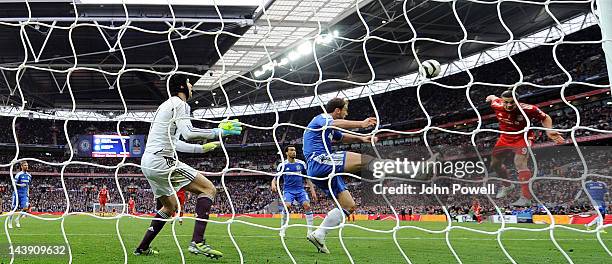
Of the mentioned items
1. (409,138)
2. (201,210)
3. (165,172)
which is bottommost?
(201,210)

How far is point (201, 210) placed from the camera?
4.35 meters

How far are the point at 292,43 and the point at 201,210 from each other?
33.1 ft

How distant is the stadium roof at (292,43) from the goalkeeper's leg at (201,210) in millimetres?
7186

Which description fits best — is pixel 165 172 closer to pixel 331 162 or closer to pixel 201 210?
pixel 201 210

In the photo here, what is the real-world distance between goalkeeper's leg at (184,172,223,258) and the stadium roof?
7.19 m

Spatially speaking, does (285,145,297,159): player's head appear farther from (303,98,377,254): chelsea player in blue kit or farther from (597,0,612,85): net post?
(597,0,612,85): net post

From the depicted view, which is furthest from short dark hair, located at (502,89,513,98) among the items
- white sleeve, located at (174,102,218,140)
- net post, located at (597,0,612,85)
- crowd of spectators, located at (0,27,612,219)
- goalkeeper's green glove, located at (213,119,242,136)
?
crowd of spectators, located at (0,27,612,219)

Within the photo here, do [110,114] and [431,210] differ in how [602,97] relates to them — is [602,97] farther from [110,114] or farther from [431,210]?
[110,114]

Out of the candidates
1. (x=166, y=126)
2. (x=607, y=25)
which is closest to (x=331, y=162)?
(x=166, y=126)

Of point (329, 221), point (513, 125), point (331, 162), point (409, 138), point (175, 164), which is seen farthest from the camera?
point (409, 138)

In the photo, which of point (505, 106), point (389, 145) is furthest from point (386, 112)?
point (505, 106)

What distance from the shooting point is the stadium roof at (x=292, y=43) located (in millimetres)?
17078

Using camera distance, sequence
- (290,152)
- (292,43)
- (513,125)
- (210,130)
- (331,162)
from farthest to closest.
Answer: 1. (292,43)
2. (290,152)
3. (331,162)
4. (513,125)
5. (210,130)

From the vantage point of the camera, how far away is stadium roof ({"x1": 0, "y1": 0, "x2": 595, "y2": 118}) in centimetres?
1708
